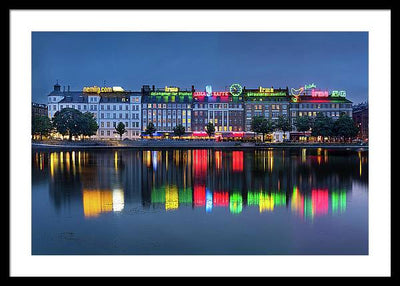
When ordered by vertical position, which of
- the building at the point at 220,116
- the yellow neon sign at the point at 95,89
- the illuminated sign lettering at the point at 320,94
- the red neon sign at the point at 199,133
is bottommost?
the red neon sign at the point at 199,133

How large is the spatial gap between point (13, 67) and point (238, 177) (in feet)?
50.1

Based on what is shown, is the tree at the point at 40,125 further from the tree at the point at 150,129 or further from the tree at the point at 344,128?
the tree at the point at 344,128

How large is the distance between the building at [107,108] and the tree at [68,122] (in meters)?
14.7

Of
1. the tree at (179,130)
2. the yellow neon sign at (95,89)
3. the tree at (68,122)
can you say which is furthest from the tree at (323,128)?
the yellow neon sign at (95,89)

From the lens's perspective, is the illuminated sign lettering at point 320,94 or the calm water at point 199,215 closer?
the calm water at point 199,215

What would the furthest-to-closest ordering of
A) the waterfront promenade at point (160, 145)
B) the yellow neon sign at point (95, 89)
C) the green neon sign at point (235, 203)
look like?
the yellow neon sign at point (95, 89) → the waterfront promenade at point (160, 145) → the green neon sign at point (235, 203)

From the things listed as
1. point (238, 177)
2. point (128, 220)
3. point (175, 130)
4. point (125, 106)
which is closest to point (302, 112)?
point (175, 130)

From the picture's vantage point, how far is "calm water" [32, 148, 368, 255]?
930 centimetres

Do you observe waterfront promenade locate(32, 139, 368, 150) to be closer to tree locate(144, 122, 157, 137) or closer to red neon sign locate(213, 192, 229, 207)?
tree locate(144, 122, 157, 137)

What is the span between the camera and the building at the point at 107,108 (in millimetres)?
82000

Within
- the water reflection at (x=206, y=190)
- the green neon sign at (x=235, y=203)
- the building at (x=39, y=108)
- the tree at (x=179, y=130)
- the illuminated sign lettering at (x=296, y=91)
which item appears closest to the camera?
the green neon sign at (x=235, y=203)

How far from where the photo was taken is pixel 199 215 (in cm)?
1218

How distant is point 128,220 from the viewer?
1146cm

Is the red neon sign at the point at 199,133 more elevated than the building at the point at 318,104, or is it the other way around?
the building at the point at 318,104
